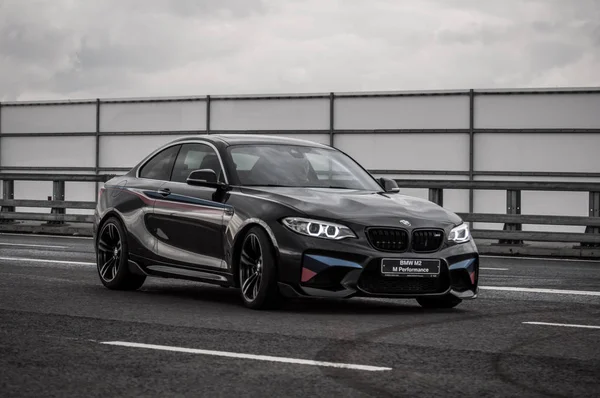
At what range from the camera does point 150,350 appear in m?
7.54

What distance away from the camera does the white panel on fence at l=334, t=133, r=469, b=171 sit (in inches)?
1310

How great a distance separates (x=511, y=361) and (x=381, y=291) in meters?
2.48

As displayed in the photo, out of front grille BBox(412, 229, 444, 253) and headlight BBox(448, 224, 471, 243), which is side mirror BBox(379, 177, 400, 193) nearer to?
headlight BBox(448, 224, 471, 243)

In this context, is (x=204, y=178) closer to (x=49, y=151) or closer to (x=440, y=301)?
(x=440, y=301)

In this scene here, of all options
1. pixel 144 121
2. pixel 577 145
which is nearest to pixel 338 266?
pixel 577 145

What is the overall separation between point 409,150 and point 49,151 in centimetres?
1287

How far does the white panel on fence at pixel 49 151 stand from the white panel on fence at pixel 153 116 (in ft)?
3.48

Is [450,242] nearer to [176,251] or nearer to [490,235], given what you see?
[176,251]

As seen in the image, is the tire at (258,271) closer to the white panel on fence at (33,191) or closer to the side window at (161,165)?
the side window at (161,165)

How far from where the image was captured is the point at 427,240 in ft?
32.3

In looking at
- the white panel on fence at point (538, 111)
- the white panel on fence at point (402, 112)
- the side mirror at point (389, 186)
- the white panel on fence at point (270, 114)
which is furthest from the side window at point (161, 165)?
the white panel on fence at point (270, 114)

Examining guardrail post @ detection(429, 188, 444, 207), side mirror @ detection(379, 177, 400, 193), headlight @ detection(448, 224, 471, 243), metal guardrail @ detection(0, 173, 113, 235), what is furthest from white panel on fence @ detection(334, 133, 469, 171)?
headlight @ detection(448, 224, 471, 243)

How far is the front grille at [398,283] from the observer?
31.5ft

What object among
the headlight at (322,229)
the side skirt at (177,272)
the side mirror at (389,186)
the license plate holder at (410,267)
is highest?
the side mirror at (389,186)
